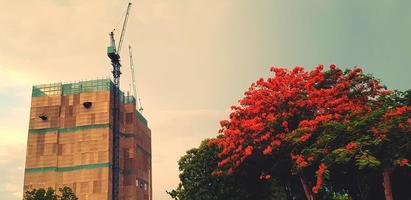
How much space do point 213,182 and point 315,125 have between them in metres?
16.1

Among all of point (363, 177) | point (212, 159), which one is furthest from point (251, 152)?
point (212, 159)

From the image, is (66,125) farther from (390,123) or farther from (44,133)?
(390,123)

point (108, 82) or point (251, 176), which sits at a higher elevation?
point (108, 82)

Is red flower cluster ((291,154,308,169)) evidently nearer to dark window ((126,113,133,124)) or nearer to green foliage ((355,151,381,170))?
green foliage ((355,151,381,170))

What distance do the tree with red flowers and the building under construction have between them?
273ft

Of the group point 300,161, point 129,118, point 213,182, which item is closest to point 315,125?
point 300,161

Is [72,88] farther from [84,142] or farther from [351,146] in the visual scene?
[351,146]

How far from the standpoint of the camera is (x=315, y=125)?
3105 centimetres

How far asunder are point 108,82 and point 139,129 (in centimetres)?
1878

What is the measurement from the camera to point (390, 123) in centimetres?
2752

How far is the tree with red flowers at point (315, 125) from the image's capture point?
1095 inches

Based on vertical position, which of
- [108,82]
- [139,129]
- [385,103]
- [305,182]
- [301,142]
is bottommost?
[305,182]

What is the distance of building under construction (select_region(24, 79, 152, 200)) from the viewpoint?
11594cm

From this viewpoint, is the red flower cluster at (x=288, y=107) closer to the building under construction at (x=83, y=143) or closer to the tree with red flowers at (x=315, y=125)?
the tree with red flowers at (x=315, y=125)
